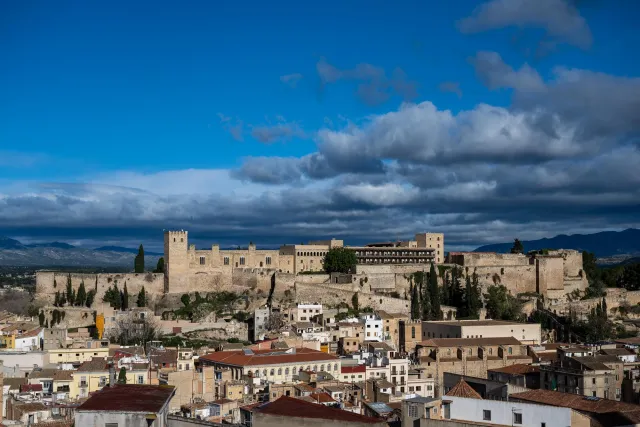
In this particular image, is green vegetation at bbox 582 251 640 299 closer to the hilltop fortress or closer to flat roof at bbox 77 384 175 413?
the hilltop fortress

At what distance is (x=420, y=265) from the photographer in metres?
71.1

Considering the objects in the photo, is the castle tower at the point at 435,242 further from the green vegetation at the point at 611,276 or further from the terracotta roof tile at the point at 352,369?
the terracotta roof tile at the point at 352,369

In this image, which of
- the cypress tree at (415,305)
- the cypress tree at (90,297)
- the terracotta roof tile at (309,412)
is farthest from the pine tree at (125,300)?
the terracotta roof tile at (309,412)

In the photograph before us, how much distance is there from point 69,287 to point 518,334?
32.9m

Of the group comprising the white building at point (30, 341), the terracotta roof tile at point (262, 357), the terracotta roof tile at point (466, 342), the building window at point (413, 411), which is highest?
the building window at point (413, 411)

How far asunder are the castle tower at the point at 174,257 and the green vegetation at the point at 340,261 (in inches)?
494

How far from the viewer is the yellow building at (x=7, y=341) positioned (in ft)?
151

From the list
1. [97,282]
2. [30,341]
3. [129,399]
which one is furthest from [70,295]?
[129,399]

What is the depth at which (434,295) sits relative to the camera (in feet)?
210

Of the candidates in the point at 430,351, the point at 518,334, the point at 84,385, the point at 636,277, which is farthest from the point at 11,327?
the point at 636,277

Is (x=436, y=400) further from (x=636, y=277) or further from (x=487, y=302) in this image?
(x=636, y=277)

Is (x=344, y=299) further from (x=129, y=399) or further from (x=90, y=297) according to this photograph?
(x=129, y=399)

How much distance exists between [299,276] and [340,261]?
213 inches

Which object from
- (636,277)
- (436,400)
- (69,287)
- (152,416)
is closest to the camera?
(152,416)
